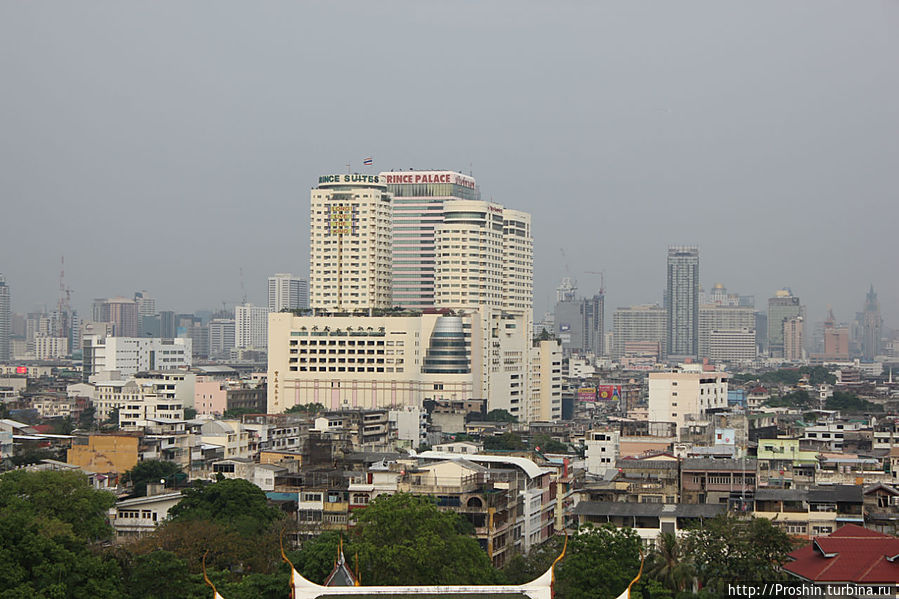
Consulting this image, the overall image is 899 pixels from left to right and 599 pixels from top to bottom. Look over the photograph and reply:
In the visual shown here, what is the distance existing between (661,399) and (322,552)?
159 feet

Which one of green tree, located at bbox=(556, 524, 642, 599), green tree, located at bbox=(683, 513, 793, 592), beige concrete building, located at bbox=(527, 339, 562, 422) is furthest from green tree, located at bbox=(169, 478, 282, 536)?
beige concrete building, located at bbox=(527, 339, 562, 422)

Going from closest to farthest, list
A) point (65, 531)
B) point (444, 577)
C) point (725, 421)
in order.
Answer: point (444, 577), point (65, 531), point (725, 421)

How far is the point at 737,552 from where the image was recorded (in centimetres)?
Result: 2661

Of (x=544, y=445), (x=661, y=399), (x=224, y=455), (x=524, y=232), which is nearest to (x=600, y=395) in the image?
(x=524, y=232)

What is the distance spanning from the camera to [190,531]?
29.9 m

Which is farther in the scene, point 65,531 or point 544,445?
point 544,445

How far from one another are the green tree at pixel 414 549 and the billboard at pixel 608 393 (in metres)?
84.7

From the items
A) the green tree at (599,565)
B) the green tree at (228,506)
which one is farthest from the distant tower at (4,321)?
the green tree at (599,565)

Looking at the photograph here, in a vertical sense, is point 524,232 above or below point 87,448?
above

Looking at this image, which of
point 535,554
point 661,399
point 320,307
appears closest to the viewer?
point 535,554

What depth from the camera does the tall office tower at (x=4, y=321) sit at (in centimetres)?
18838

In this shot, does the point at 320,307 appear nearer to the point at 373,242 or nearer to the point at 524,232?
the point at 373,242

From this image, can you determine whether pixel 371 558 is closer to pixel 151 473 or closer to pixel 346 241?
pixel 151 473

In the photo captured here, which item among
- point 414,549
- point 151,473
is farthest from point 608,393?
point 414,549
